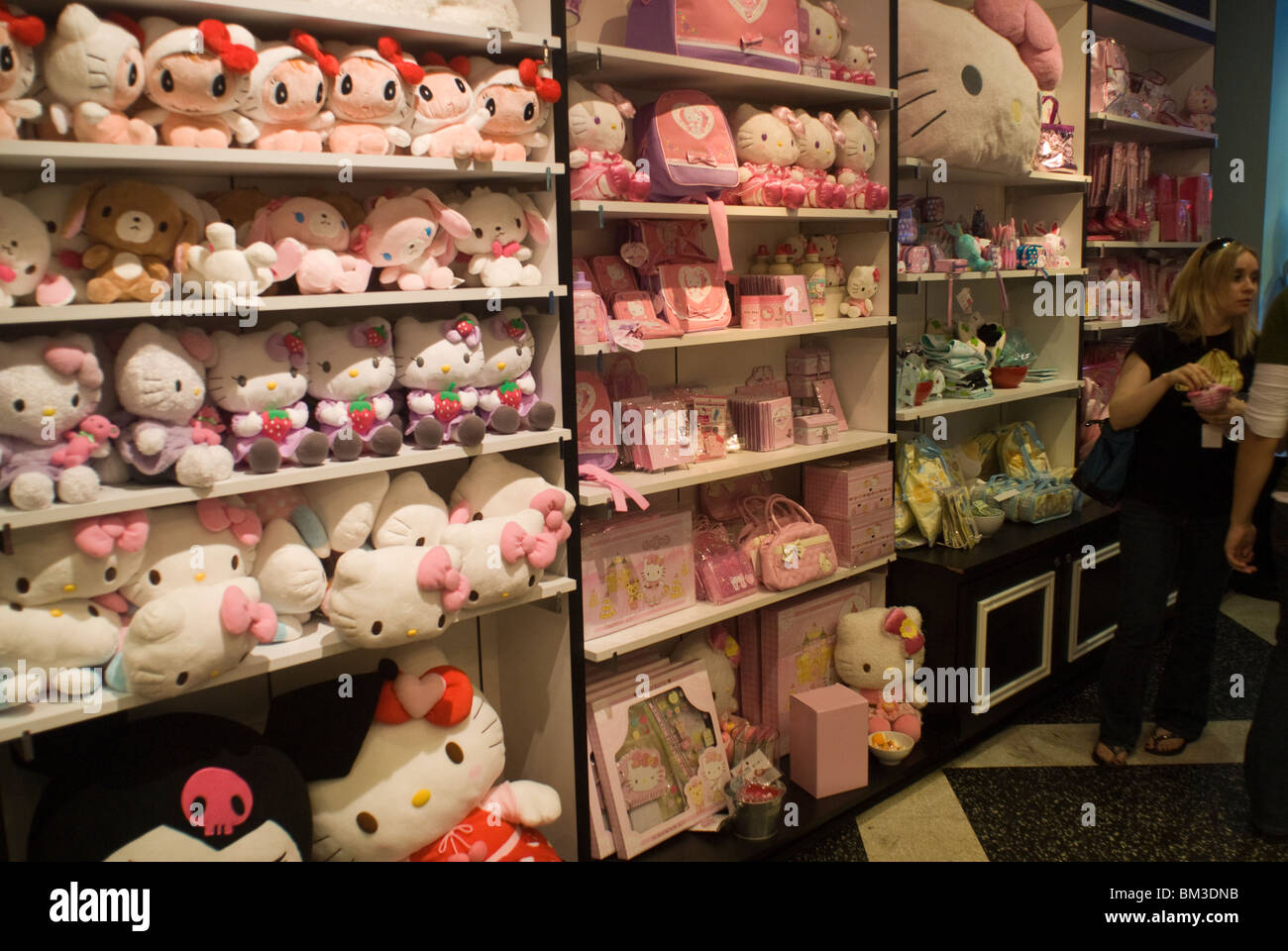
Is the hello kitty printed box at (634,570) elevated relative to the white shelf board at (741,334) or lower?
lower

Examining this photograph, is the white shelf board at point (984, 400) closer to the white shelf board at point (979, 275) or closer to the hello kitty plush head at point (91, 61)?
the white shelf board at point (979, 275)

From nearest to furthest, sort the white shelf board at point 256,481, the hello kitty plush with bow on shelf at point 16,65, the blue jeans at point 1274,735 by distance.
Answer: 1. the hello kitty plush with bow on shelf at point 16,65
2. the white shelf board at point 256,481
3. the blue jeans at point 1274,735

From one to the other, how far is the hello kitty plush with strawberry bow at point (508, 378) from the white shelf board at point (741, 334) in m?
0.15

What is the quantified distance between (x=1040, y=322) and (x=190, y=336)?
3.15 metres

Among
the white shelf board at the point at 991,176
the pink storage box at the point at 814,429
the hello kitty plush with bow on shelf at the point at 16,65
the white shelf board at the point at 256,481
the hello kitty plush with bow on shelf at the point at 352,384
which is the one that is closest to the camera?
the hello kitty plush with bow on shelf at the point at 16,65

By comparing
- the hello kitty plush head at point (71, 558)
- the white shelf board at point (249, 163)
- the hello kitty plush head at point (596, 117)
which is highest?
the hello kitty plush head at point (596, 117)

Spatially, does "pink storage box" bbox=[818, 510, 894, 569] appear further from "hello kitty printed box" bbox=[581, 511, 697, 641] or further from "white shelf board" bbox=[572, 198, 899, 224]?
"white shelf board" bbox=[572, 198, 899, 224]

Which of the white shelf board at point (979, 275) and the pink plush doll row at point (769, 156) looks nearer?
the pink plush doll row at point (769, 156)

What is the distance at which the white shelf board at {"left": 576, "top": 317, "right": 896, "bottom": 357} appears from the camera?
89.7 inches

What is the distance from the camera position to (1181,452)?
8.82ft

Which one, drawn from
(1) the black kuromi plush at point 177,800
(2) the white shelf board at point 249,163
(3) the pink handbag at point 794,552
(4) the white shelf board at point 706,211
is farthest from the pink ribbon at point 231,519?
(3) the pink handbag at point 794,552

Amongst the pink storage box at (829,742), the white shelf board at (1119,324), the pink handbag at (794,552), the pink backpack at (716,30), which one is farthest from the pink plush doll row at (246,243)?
the white shelf board at (1119,324)

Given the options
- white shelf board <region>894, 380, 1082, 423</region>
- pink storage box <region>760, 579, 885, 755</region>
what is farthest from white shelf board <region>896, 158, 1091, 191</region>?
pink storage box <region>760, 579, 885, 755</region>

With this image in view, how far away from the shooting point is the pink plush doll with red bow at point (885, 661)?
2869mm
